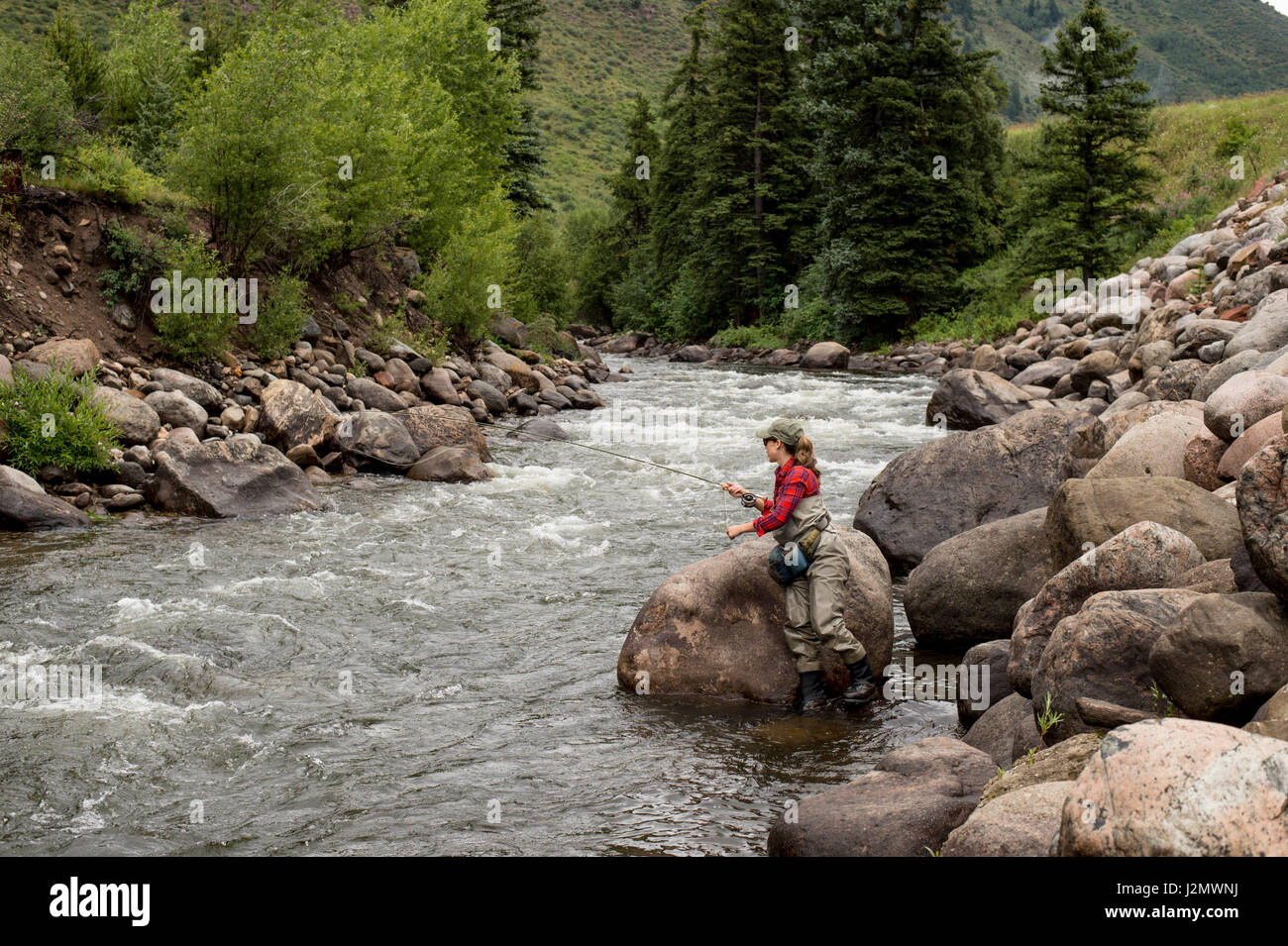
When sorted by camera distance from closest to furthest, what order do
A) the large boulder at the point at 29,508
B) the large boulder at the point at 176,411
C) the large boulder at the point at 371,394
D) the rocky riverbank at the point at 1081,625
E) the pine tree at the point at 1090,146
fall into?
the rocky riverbank at the point at 1081,625
the large boulder at the point at 29,508
the large boulder at the point at 176,411
the large boulder at the point at 371,394
the pine tree at the point at 1090,146

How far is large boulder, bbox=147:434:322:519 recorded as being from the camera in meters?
13.6

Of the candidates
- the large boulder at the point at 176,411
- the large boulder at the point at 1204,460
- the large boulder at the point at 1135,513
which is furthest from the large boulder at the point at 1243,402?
the large boulder at the point at 176,411

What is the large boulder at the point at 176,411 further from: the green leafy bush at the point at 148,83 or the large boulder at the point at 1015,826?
the large boulder at the point at 1015,826

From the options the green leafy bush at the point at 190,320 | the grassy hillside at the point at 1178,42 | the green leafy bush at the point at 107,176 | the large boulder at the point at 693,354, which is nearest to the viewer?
the green leafy bush at the point at 190,320

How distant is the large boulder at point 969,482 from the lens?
11922 millimetres

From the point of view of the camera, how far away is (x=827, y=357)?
1528 inches

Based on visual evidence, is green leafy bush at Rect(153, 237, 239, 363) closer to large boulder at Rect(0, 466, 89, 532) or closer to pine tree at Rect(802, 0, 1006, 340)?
large boulder at Rect(0, 466, 89, 532)

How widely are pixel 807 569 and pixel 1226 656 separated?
3613 mm

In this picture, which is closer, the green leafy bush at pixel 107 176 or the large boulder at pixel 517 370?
the green leafy bush at pixel 107 176

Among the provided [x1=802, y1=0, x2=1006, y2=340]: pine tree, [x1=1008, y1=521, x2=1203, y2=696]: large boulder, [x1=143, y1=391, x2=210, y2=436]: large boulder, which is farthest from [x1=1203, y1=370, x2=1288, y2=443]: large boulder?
[x1=802, y1=0, x2=1006, y2=340]: pine tree

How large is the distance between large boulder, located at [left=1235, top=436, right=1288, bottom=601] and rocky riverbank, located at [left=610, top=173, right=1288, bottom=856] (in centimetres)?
1

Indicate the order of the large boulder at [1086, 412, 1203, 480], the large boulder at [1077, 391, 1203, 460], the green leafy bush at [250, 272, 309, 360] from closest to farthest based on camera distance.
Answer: the large boulder at [1086, 412, 1203, 480]
the large boulder at [1077, 391, 1203, 460]
the green leafy bush at [250, 272, 309, 360]

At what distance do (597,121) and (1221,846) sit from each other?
118 meters

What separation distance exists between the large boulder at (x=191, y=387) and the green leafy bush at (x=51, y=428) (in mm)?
2321
